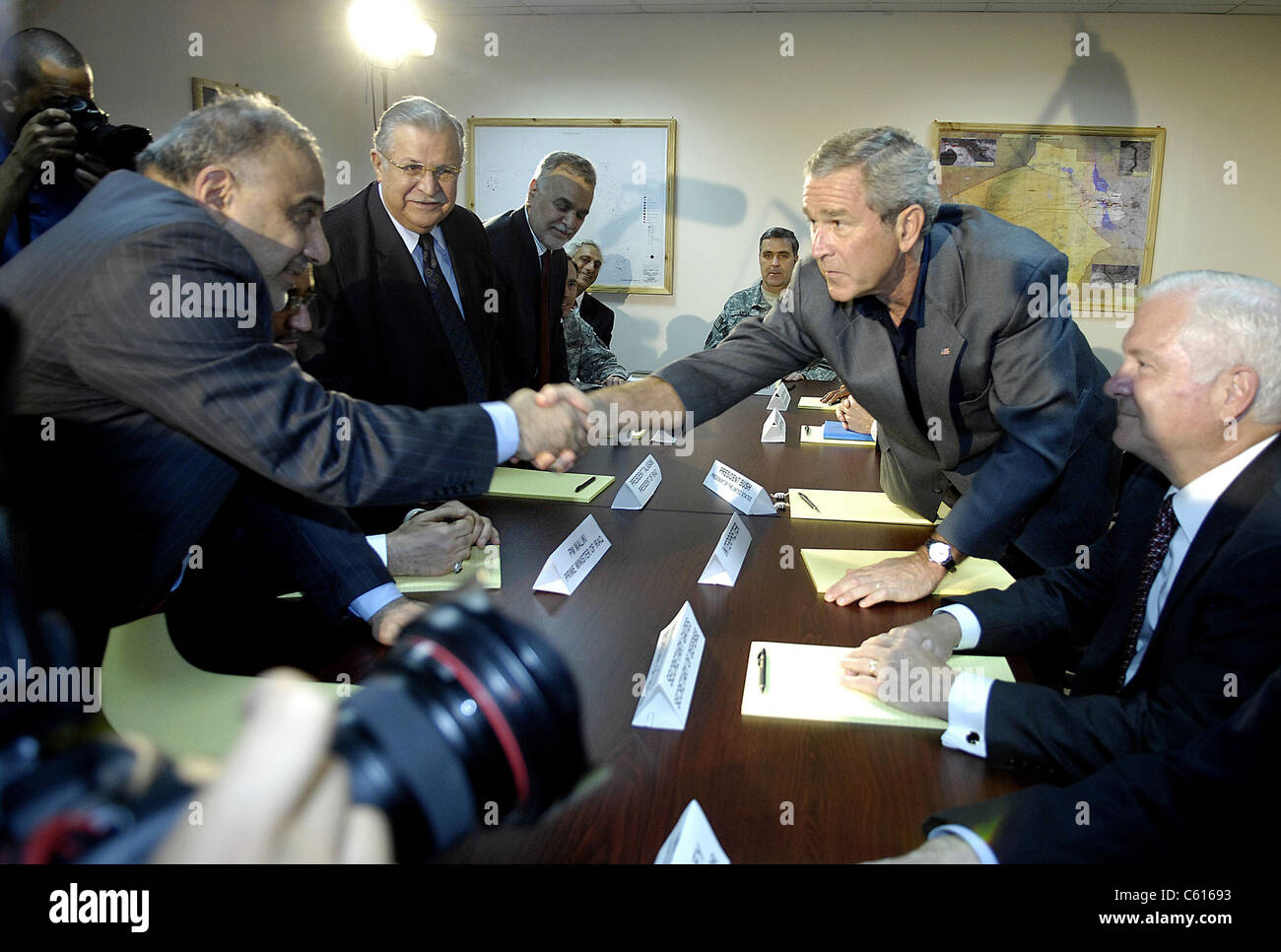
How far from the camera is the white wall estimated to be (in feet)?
19.5

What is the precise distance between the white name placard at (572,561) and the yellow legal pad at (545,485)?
16.4 inches

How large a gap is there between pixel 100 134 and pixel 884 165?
6.12 ft

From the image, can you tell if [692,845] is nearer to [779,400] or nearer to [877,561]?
[877,561]

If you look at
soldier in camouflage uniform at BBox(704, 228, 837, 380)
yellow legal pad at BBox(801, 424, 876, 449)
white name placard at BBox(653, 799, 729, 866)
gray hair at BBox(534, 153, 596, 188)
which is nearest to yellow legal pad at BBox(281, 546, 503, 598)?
white name placard at BBox(653, 799, 729, 866)

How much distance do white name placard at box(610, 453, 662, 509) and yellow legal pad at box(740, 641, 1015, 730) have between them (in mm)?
819

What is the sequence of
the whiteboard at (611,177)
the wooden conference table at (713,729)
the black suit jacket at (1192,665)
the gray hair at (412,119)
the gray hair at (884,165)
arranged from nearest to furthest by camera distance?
the wooden conference table at (713,729) < the black suit jacket at (1192,665) < the gray hair at (884,165) < the gray hair at (412,119) < the whiteboard at (611,177)

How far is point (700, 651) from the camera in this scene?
1.36 meters

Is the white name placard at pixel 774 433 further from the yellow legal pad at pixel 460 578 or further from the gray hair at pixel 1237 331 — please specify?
the gray hair at pixel 1237 331

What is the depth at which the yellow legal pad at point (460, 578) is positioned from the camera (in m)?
1.64

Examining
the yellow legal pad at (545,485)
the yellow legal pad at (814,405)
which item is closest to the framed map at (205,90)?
the yellow legal pad at (814,405)

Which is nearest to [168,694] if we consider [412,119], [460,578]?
[460,578]

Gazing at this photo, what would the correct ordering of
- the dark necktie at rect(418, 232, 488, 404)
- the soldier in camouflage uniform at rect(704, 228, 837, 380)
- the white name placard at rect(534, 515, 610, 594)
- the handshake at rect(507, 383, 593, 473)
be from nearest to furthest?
1. the white name placard at rect(534, 515, 610, 594)
2. the handshake at rect(507, 383, 593, 473)
3. the dark necktie at rect(418, 232, 488, 404)
4. the soldier in camouflage uniform at rect(704, 228, 837, 380)

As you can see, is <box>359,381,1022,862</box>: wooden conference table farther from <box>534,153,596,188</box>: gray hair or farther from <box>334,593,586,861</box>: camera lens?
<box>534,153,596,188</box>: gray hair

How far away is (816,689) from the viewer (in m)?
1.25
